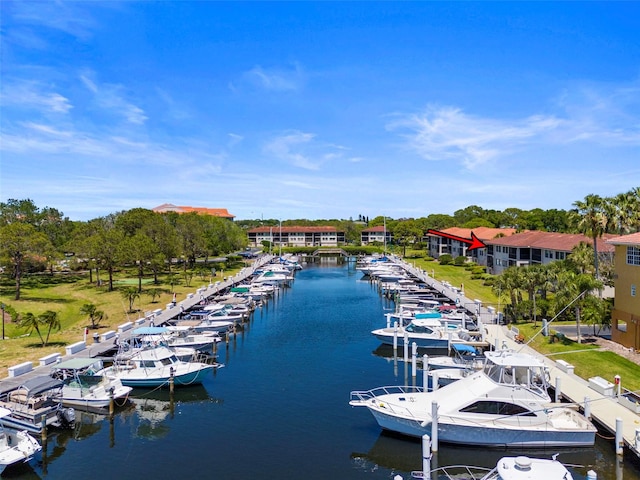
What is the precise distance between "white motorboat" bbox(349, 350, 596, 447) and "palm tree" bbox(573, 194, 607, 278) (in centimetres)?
2966

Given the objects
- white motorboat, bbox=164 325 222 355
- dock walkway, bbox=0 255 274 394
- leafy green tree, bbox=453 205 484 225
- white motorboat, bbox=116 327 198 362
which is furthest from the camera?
leafy green tree, bbox=453 205 484 225

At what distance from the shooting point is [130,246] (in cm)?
8094

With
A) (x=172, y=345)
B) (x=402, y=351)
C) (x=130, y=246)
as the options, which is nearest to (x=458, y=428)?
(x=402, y=351)

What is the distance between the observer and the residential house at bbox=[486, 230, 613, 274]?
72812 millimetres

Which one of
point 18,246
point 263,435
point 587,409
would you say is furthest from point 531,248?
point 18,246

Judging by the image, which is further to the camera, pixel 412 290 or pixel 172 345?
pixel 412 290

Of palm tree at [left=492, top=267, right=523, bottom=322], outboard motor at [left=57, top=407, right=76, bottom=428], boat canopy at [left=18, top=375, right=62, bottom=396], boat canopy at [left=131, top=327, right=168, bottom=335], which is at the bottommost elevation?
outboard motor at [left=57, top=407, right=76, bottom=428]

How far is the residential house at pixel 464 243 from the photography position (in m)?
108

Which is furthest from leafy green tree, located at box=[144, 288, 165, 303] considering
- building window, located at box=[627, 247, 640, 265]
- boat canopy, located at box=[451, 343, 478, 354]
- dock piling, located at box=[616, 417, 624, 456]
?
dock piling, located at box=[616, 417, 624, 456]

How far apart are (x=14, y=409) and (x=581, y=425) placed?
1167 inches

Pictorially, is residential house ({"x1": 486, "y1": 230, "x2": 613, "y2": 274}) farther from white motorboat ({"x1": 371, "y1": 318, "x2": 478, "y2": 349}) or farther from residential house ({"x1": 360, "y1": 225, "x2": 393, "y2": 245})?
residential house ({"x1": 360, "y1": 225, "x2": 393, "y2": 245})

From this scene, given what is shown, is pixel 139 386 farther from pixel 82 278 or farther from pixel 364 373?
pixel 82 278

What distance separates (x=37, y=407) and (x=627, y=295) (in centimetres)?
4016

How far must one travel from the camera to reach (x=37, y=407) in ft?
91.5
